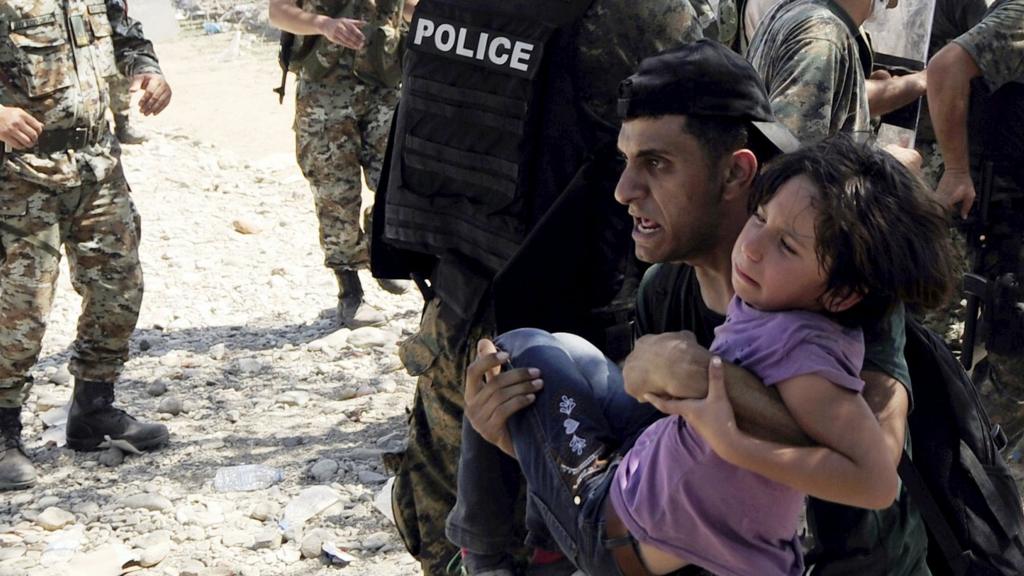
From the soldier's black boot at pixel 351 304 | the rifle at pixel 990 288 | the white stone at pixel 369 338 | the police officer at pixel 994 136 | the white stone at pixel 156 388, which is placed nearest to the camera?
the police officer at pixel 994 136

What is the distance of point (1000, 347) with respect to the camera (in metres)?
4.04

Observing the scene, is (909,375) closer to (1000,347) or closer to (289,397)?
(1000,347)

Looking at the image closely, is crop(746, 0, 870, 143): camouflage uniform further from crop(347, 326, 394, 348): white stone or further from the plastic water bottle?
crop(347, 326, 394, 348): white stone

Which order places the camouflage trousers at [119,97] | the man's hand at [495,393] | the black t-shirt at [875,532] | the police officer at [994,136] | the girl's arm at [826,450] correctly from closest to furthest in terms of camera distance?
the girl's arm at [826,450] → the black t-shirt at [875,532] → the man's hand at [495,393] → the police officer at [994,136] → the camouflage trousers at [119,97]

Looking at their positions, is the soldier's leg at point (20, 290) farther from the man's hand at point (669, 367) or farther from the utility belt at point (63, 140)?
the man's hand at point (669, 367)

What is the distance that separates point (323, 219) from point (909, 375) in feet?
16.4

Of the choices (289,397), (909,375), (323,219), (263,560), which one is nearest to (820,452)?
(909,375)

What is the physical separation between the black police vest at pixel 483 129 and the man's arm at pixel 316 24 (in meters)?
3.25

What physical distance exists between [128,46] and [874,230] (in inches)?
161

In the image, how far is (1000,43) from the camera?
3.84 m

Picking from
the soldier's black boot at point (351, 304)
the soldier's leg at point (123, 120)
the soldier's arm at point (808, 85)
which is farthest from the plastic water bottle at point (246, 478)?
the soldier's leg at point (123, 120)

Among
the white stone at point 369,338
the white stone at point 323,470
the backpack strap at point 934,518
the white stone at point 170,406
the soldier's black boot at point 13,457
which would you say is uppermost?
the backpack strap at point 934,518

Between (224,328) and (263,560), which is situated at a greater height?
(263,560)

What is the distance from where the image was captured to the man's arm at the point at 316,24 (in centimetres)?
605
